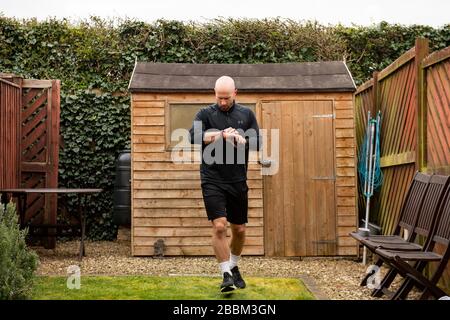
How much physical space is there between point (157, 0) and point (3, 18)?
280 cm

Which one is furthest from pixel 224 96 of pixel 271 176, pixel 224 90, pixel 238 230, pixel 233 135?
pixel 271 176

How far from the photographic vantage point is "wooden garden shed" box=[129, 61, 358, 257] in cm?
828

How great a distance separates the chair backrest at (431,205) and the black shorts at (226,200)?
1.54 meters

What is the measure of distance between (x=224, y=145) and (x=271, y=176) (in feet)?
9.33

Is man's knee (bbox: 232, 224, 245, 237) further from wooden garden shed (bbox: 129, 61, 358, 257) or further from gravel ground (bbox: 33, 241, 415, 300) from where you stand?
wooden garden shed (bbox: 129, 61, 358, 257)

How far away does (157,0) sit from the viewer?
1162 centimetres

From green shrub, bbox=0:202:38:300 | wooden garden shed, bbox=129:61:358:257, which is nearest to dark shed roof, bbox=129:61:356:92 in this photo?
wooden garden shed, bbox=129:61:358:257

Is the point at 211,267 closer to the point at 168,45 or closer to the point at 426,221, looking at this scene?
the point at 426,221

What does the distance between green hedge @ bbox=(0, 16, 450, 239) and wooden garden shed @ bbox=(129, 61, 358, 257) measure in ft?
7.42

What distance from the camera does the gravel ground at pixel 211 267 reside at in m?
6.31

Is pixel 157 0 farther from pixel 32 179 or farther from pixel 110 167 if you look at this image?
pixel 32 179

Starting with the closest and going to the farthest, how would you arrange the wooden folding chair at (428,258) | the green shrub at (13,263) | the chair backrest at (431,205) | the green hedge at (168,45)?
the green shrub at (13,263) < the wooden folding chair at (428,258) < the chair backrest at (431,205) < the green hedge at (168,45)

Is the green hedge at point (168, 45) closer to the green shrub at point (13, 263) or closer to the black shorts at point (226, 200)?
the black shorts at point (226, 200)

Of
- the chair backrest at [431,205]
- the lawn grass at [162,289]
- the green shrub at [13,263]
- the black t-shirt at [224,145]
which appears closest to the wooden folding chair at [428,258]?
the chair backrest at [431,205]
